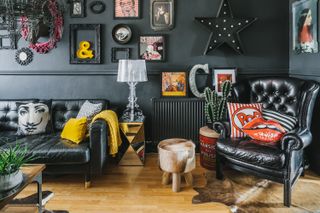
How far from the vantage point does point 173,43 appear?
3738 millimetres

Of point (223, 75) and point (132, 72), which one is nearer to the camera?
point (132, 72)

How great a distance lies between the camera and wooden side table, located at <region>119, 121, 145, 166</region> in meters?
3.21

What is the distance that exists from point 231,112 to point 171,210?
122 cm

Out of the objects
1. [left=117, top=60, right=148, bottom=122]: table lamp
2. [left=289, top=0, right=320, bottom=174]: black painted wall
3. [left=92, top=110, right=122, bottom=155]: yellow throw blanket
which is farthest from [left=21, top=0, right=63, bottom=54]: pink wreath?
[left=289, top=0, right=320, bottom=174]: black painted wall

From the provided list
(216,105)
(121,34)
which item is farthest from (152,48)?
(216,105)

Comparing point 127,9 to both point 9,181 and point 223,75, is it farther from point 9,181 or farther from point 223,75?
point 9,181

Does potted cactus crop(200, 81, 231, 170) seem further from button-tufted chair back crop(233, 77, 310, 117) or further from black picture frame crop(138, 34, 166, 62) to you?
black picture frame crop(138, 34, 166, 62)

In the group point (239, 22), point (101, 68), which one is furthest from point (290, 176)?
point (101, 68)

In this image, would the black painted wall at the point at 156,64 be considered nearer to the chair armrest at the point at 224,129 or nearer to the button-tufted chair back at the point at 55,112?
the button-tufted chair back at the point at 55,112

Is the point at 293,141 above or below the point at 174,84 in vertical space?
below

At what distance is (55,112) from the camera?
11.2 ft

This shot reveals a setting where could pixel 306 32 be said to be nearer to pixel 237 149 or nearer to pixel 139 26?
pixel 237 149

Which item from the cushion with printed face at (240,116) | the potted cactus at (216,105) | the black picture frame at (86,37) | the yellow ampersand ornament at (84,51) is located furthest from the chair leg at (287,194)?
the yellow ampersand ornament at (84,51)

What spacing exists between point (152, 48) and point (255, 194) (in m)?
2.20
